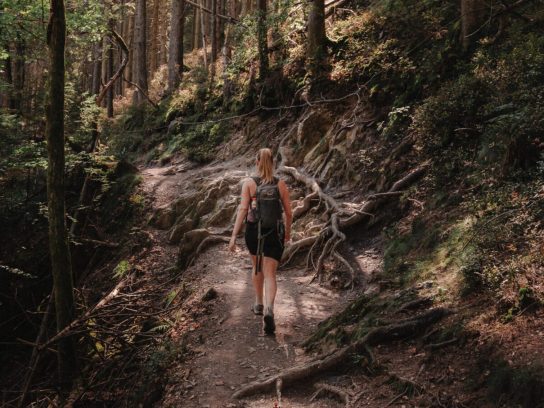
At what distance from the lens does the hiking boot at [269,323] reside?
19.8ft

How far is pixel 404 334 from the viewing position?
4629 millimetres

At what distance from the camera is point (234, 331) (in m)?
6.34

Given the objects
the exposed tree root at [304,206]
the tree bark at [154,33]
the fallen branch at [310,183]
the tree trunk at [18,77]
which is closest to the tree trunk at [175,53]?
the tree trunk at [18,77]

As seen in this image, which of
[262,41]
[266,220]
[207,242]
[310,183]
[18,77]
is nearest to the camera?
[266,220]

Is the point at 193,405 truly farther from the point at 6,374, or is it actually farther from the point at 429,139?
the point at 6,374

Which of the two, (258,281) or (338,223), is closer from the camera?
(258,281)

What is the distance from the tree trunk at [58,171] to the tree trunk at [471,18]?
710cm

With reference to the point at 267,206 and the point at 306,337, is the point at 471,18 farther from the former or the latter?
the point at 306,337

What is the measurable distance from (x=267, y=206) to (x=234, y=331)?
69.1 inches

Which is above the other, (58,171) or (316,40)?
(316,40)

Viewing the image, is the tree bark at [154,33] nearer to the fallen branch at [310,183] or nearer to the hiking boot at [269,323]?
the fallen branch at [310,183]

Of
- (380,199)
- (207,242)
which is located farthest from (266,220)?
(207,242)

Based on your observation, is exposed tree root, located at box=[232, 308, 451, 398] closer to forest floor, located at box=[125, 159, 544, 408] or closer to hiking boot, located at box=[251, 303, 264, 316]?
forest floor, located at box=[125, 159, 544, 408]

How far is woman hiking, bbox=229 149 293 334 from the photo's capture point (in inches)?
234
